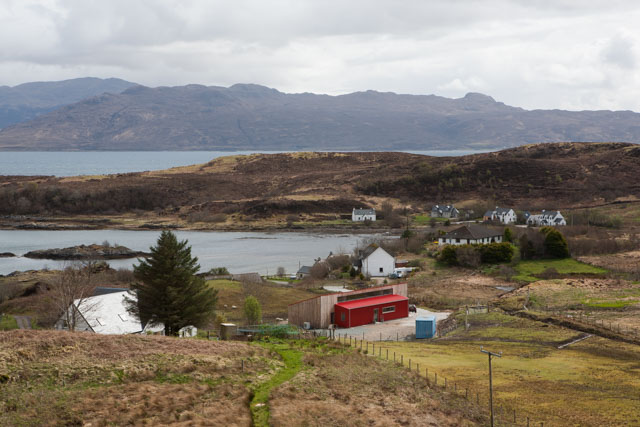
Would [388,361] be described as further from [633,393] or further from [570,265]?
[570,265]

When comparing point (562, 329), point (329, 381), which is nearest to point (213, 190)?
point (562, 329)

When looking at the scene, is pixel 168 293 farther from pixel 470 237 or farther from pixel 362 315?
pixel 470 237

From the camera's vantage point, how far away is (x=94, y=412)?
16.4 metres

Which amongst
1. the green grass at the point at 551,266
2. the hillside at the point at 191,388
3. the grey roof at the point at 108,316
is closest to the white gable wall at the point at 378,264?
the green grass at the point at 551,266

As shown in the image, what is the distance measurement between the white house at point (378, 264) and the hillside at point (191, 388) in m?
36.1

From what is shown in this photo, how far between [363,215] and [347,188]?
30.5 metres

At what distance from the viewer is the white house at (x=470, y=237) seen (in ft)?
232

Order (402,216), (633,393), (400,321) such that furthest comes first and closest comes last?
(402,216) → (400,321) → (633,393)

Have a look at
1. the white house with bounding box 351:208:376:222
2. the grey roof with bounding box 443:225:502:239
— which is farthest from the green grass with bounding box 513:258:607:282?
the white house with bounding box 351:208:376:222

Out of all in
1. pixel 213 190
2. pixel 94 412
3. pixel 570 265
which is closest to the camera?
pixel 94 412

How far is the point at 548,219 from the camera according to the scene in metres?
95.1

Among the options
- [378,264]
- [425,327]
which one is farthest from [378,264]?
[425,327]

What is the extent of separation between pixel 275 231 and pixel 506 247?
52676 mm

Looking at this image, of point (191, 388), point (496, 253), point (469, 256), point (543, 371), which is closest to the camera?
point (191, 388)
